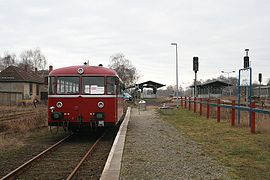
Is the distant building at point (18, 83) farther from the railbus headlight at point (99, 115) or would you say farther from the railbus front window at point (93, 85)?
the railbus headlight at point (99, 115)

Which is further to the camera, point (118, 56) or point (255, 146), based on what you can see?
point (118, 56)

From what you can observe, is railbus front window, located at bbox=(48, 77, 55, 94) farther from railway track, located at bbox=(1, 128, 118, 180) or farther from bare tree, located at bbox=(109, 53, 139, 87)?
bare tree, located at bbox=(109, 53, 139, 87)

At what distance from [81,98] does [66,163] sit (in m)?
3.84

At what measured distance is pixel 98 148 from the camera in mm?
11852

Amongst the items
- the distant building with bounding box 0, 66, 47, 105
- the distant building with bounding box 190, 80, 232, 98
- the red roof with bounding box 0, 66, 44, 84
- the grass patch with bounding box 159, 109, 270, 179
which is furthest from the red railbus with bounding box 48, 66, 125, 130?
the distant building with bounding box 190, 80, 232, 98

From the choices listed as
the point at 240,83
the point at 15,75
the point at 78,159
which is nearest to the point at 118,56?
the point at 15,75

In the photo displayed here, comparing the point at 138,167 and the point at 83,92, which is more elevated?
the point at 83,92

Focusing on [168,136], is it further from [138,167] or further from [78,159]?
[138,167]

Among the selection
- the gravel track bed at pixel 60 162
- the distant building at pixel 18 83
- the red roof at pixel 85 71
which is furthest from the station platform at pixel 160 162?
the distant building at pixel 18 83

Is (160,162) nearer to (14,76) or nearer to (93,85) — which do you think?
(93,85)

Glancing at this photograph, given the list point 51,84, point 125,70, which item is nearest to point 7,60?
point 125,70

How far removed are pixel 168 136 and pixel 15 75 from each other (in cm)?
4287

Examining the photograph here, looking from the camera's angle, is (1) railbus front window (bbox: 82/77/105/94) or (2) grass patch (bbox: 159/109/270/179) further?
(1) railbus front window (bbox: 82/77/105/94)

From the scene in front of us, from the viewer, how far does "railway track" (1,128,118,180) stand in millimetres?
7734
